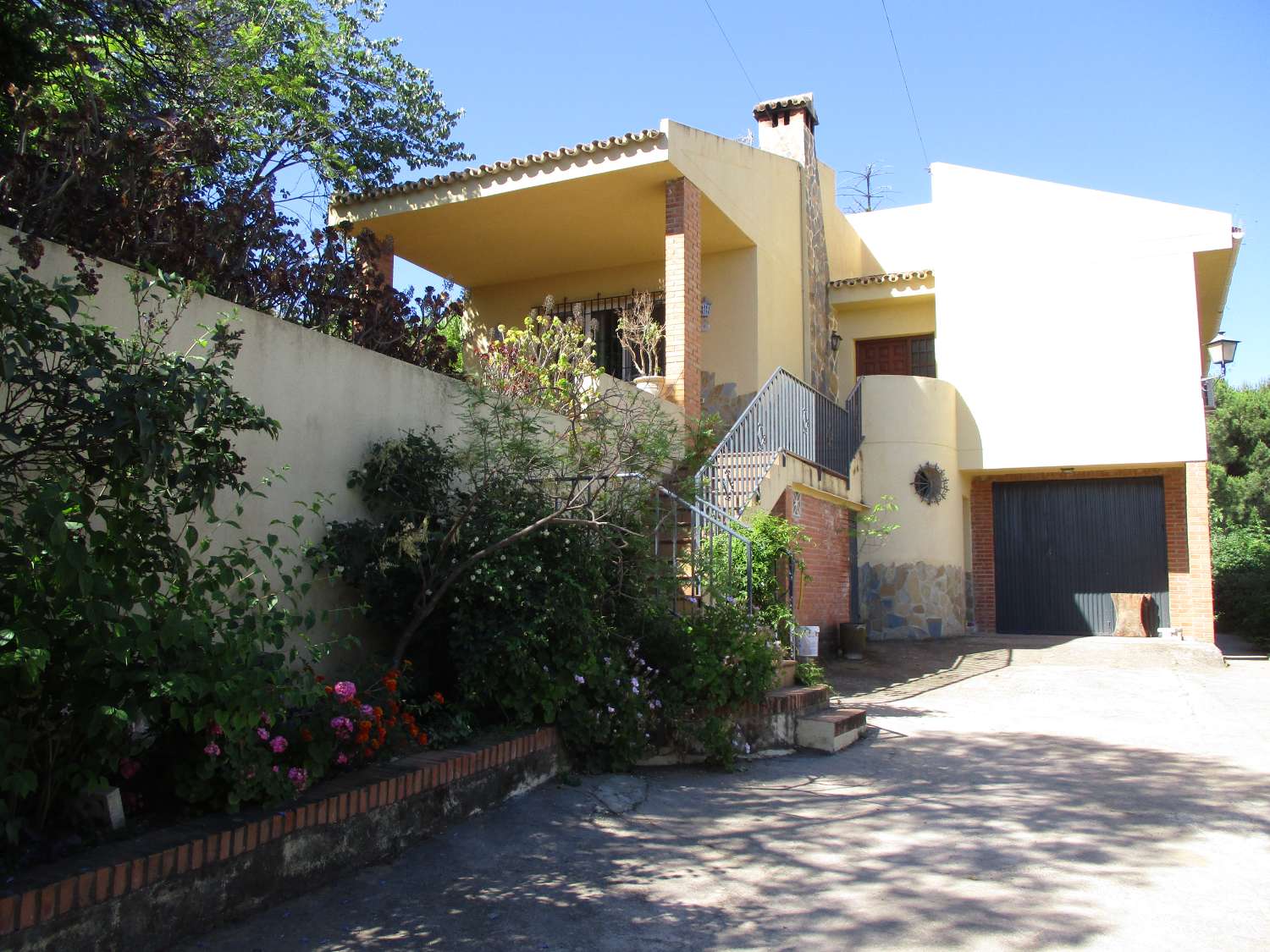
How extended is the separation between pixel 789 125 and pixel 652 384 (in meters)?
6.52

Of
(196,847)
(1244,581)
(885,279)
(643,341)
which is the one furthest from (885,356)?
(196,847)

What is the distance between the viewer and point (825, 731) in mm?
6312

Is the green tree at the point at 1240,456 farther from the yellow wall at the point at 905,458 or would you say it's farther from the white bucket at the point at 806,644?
the white bucket at the point at 806,644

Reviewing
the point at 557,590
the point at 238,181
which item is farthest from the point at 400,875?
the point at 238,181

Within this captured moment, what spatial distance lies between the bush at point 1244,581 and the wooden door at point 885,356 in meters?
7.36

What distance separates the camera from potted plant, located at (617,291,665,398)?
1002cm

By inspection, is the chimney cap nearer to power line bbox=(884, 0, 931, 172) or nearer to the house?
the house

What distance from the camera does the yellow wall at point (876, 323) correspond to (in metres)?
15.6

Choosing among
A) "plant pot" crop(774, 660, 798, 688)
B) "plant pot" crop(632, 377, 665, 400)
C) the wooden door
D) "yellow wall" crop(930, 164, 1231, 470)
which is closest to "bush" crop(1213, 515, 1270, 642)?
"yellow wall" crop(930, 164, 1231, 470)

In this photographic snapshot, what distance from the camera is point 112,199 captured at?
504 cm

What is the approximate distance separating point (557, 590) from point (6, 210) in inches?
130

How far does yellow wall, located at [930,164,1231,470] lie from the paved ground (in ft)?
24.3

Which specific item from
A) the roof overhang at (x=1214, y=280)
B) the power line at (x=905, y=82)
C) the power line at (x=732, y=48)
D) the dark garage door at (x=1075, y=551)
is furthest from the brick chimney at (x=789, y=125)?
the dark garage door at (x=1075, y=551)

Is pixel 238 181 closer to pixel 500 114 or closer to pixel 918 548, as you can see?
pixel 500 114
